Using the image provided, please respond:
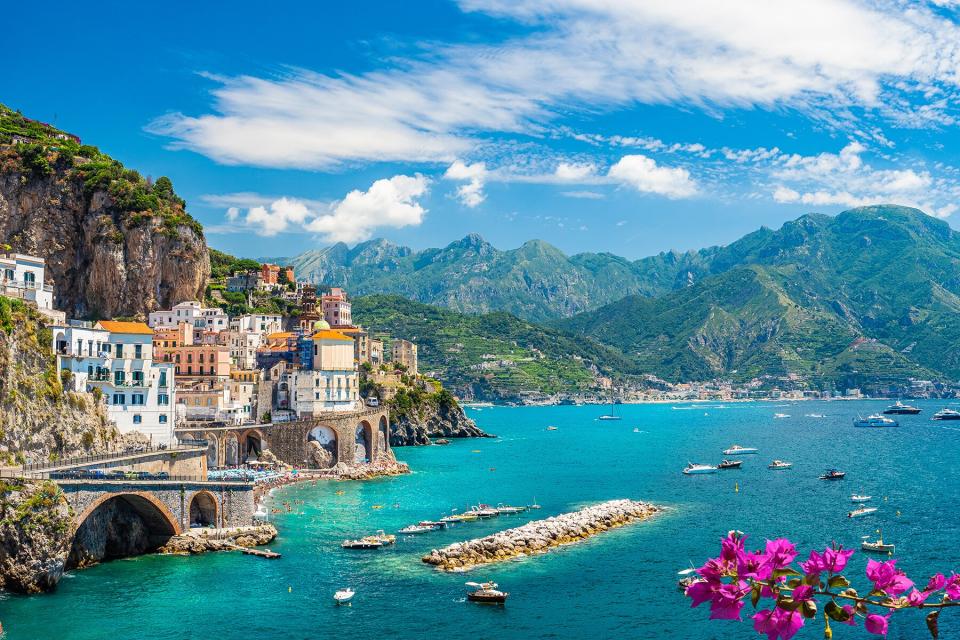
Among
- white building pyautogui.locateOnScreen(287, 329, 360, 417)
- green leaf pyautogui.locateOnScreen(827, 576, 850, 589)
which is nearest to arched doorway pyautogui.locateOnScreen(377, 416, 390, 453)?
white building pyautogui.locateOnScreen(287, 329, 360, 417)

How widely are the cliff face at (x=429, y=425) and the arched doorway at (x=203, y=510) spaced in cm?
8139

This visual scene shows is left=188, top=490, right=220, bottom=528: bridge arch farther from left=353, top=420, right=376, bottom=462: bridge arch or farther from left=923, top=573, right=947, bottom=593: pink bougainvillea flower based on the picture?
left=923, top=573, right=947, bottom=593: pink bougainvillea flower

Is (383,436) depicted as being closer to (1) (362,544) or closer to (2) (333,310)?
(2) (333,310)

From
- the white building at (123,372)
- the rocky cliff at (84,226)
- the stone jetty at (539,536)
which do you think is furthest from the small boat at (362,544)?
the rocky cliff at (84,226)

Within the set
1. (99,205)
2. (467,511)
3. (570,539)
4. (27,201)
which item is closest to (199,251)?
(99,205)

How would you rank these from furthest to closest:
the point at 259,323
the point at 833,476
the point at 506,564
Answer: the point at 259,323 → the point at 833,476 → the point at 506,564

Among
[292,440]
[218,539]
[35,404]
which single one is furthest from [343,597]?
[292,440]

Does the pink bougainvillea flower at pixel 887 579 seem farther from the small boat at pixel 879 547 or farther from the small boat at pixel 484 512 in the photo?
the small boat at pixel 484 512

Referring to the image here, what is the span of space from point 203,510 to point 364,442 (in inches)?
2002

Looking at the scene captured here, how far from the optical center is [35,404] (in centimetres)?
6006

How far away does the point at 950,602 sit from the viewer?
19.2 feet

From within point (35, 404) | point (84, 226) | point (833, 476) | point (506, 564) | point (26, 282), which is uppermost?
point (84, 226)

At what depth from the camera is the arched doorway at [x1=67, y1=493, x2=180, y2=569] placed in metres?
53.7

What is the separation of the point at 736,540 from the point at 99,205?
12040cm
